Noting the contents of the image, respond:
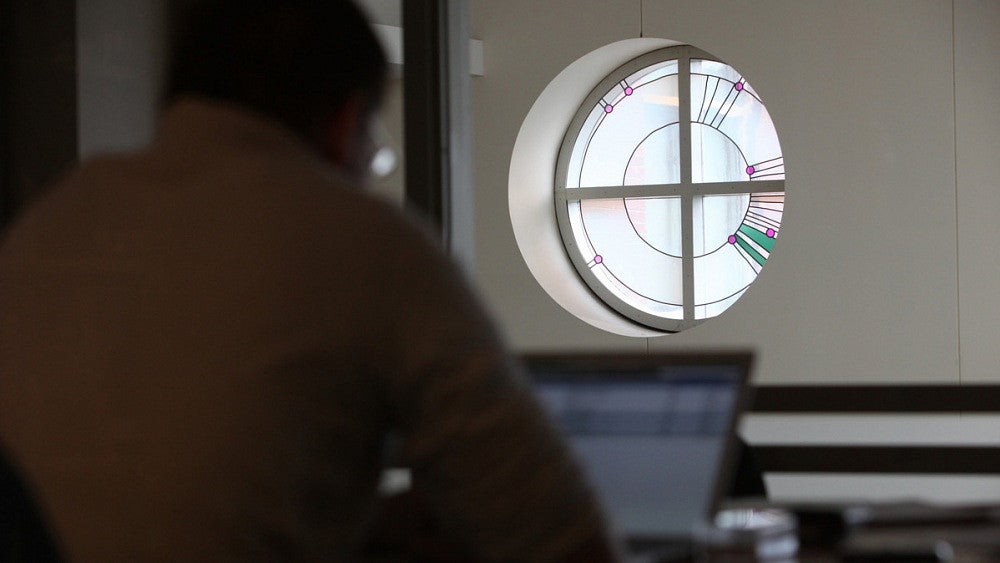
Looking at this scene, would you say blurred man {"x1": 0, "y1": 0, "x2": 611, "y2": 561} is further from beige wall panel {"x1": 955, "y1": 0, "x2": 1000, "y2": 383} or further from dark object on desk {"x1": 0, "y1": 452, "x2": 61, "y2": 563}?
beige wall panel {"x1": 955, "y1": 0, "x2": 1000, "y2": 383}

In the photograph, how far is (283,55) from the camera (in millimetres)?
959

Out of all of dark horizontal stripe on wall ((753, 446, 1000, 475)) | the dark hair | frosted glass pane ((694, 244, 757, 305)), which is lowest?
dark horizontal stripe on wall ((753, 446, 1000, 475))

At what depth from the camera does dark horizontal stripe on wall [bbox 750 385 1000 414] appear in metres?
2.93

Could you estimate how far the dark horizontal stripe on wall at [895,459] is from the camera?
3.25m

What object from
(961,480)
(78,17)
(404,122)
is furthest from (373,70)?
(961,480)

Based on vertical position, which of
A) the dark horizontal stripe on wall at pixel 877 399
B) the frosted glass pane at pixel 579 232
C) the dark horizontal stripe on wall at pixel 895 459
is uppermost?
the frosted glass pane at pixel 579 232

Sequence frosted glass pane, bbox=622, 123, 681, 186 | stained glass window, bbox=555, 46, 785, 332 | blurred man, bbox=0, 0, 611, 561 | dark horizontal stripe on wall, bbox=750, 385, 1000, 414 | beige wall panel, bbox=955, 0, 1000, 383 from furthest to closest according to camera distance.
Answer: frosted glass pane, bbox=622, 123, 681, 186 → stained glass window, bbox=555, 46, 785, 332 → beige wall panel, bbox=955, 0, 1000, 383 → dark horizontal stripe on wall, bbox=750, 385, 1000, 414 → blurred man, bbox=0, 0, 611, 561

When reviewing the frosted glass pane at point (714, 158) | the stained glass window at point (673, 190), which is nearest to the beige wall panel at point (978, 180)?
the stained glass window at point (673, 190)

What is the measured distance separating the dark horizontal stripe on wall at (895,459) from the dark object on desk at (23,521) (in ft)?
8.15

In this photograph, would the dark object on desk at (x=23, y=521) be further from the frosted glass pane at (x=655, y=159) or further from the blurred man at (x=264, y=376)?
the frosted glass pane at (x=655, y=159)

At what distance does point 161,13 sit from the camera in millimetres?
3258

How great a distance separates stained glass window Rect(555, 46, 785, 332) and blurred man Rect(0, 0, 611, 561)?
4.91 metres

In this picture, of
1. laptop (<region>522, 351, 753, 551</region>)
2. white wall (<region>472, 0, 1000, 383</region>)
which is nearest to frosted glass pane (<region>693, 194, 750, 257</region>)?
white wall (<region>472, 0, 1000, 383</region>)

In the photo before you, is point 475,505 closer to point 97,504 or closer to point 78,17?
point 97,504
